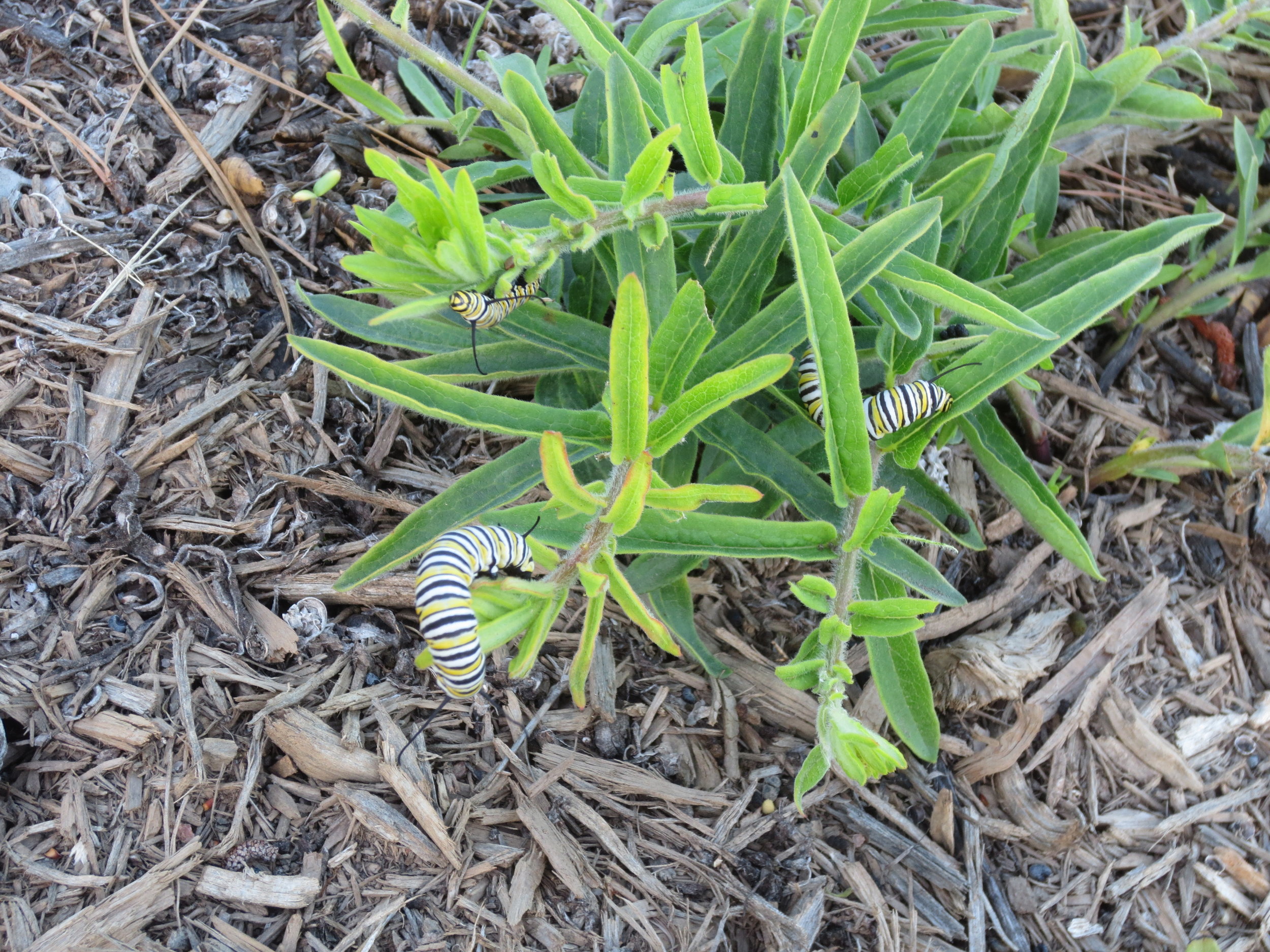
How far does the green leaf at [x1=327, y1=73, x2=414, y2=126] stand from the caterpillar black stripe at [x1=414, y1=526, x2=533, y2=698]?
183cm

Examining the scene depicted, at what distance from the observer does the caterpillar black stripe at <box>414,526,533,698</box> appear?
6.33 ft

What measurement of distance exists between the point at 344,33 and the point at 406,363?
2.02 meters

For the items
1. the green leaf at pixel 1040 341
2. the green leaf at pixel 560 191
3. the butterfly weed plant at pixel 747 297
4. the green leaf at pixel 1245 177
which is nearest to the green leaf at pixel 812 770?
the butterfly weed plant at pixel 747 297

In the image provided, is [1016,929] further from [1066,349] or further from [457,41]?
[457,41]

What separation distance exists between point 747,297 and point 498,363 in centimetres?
86

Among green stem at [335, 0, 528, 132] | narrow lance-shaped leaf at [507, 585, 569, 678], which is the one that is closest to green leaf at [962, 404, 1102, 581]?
narrow lance-shaped leaf at [507, 585, 569, 678]

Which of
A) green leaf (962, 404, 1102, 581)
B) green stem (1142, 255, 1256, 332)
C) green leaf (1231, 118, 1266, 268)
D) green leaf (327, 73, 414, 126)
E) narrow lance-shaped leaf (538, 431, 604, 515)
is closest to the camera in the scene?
narrow lance-shaped leaf (538, 431, 604, 515)

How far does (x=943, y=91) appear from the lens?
3002 mm

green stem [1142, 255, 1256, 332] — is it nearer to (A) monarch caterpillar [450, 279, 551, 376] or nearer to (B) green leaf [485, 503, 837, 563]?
(B) green leaf [485, 503, 837, 563]

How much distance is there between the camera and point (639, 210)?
237 cm

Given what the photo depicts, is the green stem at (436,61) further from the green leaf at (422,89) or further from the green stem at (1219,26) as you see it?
the green stem at (1219,26)

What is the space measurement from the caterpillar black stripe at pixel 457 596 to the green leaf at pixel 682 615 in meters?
1.09

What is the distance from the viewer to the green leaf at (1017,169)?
290 centimetres

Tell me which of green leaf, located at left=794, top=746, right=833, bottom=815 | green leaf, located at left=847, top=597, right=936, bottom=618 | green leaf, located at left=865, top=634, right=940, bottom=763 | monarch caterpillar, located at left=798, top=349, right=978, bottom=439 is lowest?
green leaf, located at left=865, top=634, right=940, bottom=763
